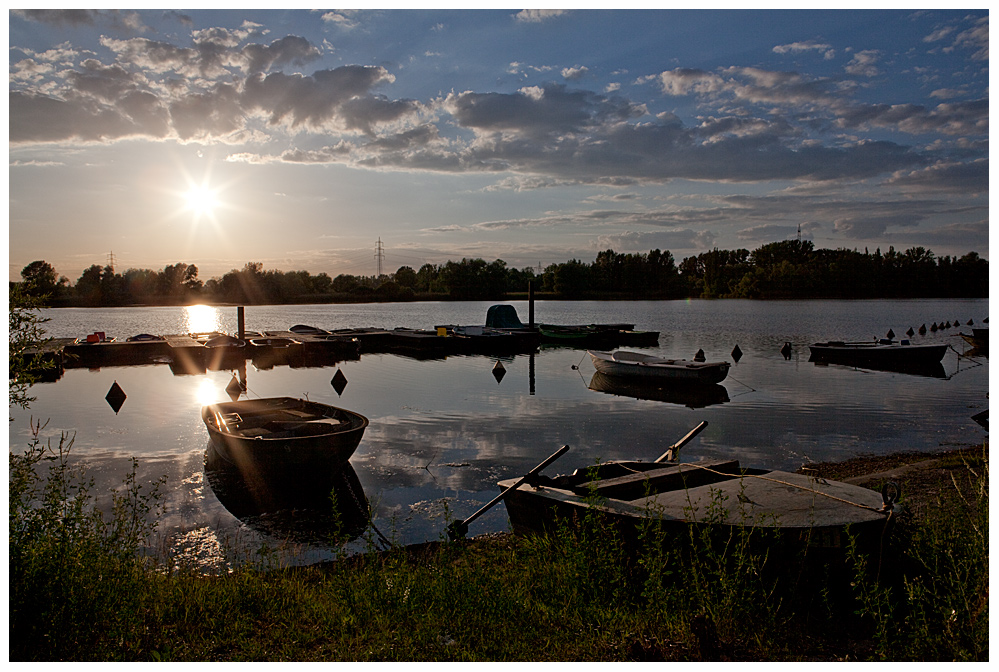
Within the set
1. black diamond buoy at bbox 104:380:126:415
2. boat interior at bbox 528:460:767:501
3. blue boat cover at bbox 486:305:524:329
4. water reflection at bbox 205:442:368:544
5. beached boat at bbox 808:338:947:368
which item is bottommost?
water reflection at bbox 205:442:368:544

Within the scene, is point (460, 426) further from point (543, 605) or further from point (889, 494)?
point (889, 494)

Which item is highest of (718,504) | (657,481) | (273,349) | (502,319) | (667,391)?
(502,319)

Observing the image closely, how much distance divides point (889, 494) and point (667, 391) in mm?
21818

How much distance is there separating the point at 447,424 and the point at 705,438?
7819 mm

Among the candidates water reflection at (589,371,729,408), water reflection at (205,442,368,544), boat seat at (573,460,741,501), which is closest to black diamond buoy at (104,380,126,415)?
water reflection at (205,442,368,544)

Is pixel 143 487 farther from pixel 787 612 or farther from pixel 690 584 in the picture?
pixel 787 612

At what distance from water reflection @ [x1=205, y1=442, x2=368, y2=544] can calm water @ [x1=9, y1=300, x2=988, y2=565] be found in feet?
0.19

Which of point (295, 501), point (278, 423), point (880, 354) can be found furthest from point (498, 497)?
point (880, 354)

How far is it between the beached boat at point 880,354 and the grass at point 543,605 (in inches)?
1291

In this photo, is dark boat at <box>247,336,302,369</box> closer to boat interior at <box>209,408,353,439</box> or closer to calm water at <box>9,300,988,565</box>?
calm water at <box>9,300,988,565</box>

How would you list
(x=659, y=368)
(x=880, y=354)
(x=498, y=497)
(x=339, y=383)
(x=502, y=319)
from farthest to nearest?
(x=502, y=319)
(x=880, y=354)
(x=339, y=383)
(x=659, y=368)
(x=498, y=497)

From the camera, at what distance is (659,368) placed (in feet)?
93.0

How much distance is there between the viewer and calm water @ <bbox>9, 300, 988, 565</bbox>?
11.7 m

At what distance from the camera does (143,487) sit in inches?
507
